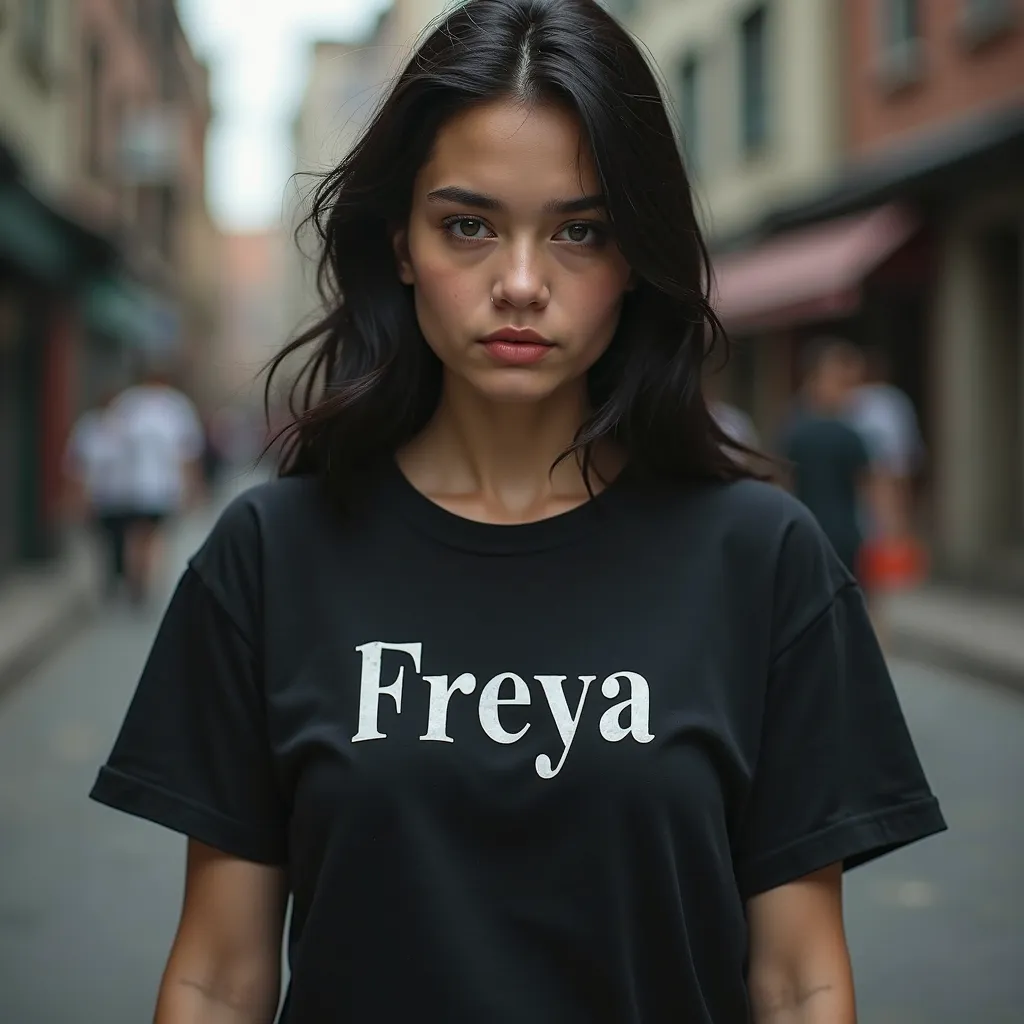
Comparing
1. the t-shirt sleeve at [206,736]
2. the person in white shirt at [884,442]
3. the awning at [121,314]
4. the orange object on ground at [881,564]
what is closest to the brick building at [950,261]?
the person in white shirt at [884,442]

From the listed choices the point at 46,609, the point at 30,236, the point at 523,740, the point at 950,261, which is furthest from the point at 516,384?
the point at 950,261

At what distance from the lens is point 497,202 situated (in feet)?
5.53

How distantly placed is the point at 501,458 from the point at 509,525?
114 millimetres

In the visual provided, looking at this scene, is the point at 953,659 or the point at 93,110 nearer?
the point at 953,659

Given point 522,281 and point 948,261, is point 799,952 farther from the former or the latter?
point 948,261

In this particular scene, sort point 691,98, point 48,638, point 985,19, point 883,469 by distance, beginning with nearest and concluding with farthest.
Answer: point 883,469, point 48,638, point 985,19, point 691,98

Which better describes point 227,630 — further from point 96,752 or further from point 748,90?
point 748,90

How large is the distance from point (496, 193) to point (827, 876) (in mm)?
742

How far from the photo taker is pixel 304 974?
164cm

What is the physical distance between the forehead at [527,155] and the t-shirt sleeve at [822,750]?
416 mm

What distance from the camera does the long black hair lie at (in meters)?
1.70

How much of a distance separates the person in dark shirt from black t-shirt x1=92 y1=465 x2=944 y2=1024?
6.56m

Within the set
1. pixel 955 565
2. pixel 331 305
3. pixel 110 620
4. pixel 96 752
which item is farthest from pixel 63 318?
pixel 331 305

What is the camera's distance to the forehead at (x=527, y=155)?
5.49 ft
